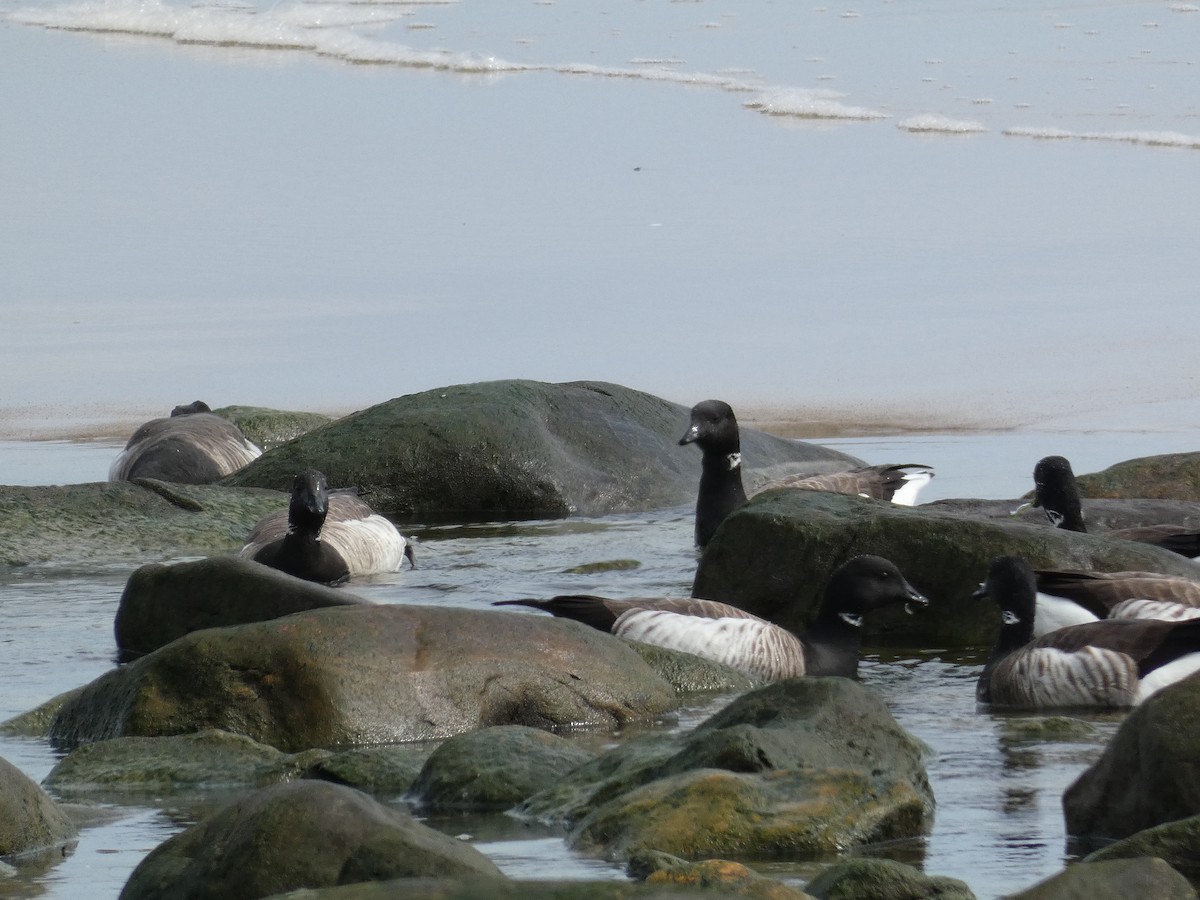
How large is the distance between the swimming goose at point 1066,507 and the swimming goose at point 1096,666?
6.96 ft

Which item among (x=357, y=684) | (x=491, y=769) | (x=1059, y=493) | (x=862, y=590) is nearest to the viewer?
(x=491, y=769)

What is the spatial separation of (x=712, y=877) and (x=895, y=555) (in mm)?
5105

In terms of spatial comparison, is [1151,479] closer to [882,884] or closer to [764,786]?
[764,786]

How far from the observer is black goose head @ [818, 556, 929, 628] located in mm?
9125

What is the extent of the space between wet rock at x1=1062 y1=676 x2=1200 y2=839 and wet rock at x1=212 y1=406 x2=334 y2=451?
9944 mm

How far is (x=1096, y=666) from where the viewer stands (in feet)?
27.3

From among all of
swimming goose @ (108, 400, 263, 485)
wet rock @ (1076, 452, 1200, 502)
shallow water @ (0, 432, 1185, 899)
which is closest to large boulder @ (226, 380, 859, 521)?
swimming goose @ (108, 400, 263, 485)

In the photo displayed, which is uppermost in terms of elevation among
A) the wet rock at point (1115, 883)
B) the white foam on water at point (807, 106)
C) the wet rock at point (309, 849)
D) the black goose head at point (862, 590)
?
the white foam on water at point (807, 106)

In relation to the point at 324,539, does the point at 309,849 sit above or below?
below

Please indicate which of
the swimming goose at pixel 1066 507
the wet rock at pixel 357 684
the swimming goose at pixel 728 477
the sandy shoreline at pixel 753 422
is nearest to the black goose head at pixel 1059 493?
the swimming goose at pixel 1066 507

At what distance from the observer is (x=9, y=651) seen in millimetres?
9273

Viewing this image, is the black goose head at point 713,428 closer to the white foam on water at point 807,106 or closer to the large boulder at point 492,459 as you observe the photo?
the large boulder at point 492,459

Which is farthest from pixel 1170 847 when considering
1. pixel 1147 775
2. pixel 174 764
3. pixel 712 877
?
pixel 174 764

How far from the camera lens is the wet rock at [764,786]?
5785 mm
